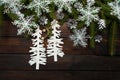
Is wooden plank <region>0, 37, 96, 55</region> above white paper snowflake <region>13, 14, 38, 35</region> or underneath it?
underneath

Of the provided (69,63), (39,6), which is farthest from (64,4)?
(69,63)

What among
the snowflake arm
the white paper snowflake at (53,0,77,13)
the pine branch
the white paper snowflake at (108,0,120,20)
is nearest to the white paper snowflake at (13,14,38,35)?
the snowflake arm

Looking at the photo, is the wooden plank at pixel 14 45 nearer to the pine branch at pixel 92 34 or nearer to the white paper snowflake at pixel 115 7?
the pine branch at pixel 92 34

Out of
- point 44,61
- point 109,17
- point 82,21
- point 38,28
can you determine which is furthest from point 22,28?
point 109,17

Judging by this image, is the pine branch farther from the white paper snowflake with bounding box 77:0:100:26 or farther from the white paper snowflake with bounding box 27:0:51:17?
the white paper snowflake with bounding box 27:0:51:17

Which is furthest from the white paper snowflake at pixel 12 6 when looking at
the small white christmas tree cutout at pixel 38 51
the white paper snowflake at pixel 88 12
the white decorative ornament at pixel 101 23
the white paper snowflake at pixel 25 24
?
the white decorative ornament at pixel 101 23

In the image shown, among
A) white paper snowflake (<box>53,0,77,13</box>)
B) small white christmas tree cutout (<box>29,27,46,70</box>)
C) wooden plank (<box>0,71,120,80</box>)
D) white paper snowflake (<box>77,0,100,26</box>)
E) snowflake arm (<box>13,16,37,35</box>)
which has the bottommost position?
wooden plank (<box>0,71,120,80</box>)
